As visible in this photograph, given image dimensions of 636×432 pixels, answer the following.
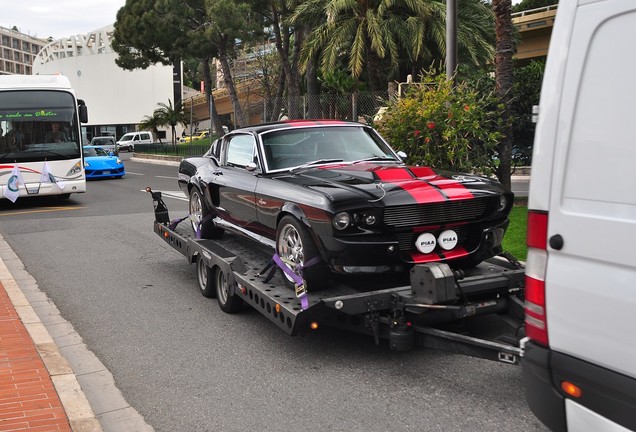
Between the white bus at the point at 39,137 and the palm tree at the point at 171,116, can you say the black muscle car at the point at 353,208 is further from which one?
the palm tree at the point at 171,116

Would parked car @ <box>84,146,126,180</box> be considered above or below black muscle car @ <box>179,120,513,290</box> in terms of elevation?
below

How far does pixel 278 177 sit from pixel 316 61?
22.9 m

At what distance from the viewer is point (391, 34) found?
24.2 meters

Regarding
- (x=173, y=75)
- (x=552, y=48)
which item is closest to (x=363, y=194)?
(x=552, y=48)

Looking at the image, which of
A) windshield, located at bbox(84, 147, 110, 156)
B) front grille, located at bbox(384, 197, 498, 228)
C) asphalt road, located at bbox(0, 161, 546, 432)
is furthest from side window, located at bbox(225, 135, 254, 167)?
windshield, located at bbox(84, 147, 110, 156)

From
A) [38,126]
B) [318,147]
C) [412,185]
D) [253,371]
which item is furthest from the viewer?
[38,126]

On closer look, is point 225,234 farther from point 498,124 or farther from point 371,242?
point 498,124

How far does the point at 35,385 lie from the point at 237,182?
308cm

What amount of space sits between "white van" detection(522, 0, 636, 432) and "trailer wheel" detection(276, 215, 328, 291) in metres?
2.44

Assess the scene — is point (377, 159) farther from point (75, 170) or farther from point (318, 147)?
point (75, 170)

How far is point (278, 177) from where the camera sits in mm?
6500

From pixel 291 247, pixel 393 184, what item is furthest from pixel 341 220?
pixel 291 247

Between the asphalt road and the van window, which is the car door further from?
the van window

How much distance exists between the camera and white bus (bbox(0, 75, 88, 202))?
15609 mm
